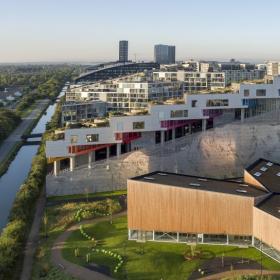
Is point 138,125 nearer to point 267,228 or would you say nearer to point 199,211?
point 199,211

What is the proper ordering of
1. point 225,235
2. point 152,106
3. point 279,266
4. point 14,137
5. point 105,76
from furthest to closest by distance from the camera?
point 105,76
point 14,137
point 152,106
point 225,235
point 279,266

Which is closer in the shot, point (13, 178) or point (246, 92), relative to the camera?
point (246, 92)

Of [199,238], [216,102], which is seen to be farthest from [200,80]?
[199,238]

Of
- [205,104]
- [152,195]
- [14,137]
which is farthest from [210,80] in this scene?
[152,195]

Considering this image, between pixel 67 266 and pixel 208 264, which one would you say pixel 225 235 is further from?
pixel 67 266

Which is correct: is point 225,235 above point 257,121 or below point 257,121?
below

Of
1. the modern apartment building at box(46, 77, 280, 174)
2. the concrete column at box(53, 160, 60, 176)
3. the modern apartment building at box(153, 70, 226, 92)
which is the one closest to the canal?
the concrete column at box(53, 160, 60, 176)

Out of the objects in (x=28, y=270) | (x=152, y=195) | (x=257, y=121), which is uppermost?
(x=257, y=121)
